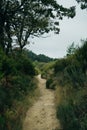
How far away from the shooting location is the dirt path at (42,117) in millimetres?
16920

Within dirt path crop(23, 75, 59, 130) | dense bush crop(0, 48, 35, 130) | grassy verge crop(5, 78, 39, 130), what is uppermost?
dense bush crop(0, 48, 35, 130)

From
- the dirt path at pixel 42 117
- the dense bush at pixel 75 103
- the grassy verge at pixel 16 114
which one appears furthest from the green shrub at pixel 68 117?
the grassy verge at pixel 16 114

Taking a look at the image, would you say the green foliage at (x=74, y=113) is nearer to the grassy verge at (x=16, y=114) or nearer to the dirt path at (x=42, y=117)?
the dirt path at (x=42, y=117)

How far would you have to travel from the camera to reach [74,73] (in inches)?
Answer: 740

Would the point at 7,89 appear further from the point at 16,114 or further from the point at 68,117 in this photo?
the point at 68,117

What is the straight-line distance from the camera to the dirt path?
55.5 ft

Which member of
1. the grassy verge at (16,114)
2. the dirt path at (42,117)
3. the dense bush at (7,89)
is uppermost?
the dense bush at (7,89)

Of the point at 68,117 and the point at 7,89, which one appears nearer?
the point at 68,117

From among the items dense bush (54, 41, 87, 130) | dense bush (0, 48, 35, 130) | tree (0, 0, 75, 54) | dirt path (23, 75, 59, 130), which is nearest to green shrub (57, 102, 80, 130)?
dense bush (54, 41, 87, 130)

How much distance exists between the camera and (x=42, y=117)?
740 inches

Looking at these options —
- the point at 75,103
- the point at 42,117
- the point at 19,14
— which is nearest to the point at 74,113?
the point at 75,103

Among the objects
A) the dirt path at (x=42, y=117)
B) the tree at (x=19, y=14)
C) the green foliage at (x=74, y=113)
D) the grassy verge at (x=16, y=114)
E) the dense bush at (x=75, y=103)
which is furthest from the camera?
the tree at (x=19, y=14)

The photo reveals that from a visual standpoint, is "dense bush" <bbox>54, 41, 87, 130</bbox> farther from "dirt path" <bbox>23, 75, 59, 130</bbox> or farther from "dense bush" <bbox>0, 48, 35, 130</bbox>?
"dense bush" <bbox>0, 48, 35, 130</bbox>

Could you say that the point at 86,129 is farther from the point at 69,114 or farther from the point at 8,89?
the point at 8,89
